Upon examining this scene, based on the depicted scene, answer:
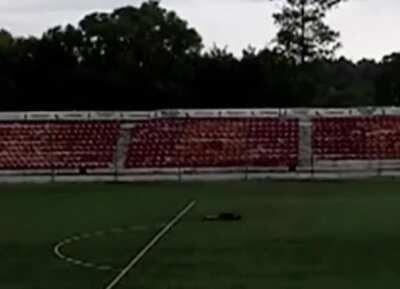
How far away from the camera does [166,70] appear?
6119 centimetres

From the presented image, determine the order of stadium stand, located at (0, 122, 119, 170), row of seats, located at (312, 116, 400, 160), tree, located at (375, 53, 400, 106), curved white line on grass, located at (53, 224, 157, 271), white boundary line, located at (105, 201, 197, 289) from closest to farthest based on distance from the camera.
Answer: white boundary line, located at (105, 201, 197, 289), curved white line on grass, located at (53, 224, 157, 271), stadium stand, located at (0, 122, 119, 170), row of seats, located at (312, 116, 400, 160), tree, located at (375, 53, 400, 106)

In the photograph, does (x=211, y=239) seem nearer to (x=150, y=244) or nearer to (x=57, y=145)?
(x=150, y=244)

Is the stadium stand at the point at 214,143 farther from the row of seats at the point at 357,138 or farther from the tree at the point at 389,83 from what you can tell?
the tree at the point at 389,83

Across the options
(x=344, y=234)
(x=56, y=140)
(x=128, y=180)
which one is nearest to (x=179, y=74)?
(x=56, y=140)

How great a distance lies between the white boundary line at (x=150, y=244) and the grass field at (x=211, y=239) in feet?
0.35

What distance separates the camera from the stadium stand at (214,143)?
43125mm

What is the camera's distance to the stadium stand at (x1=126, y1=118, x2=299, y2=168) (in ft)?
141

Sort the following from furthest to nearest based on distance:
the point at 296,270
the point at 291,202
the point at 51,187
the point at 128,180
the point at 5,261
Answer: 1. the point at 128,180
2. the point at 51,187
3. the point at 291,202
4. the point at 5,261
5. the point at 296,270

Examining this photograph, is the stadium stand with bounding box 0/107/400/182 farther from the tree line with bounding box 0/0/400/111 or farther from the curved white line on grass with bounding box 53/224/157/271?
the curved white line on grass with bounding box 53/224/157/271

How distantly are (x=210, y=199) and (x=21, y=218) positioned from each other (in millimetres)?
6328

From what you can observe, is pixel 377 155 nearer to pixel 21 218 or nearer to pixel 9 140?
pixel 9 140

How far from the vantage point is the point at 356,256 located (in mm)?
17703

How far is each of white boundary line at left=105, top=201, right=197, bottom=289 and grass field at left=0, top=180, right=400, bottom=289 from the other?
0.11 meters

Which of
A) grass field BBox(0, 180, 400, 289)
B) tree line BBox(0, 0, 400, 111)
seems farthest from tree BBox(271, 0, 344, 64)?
grass field BBox(0, 180, 400, 289)
